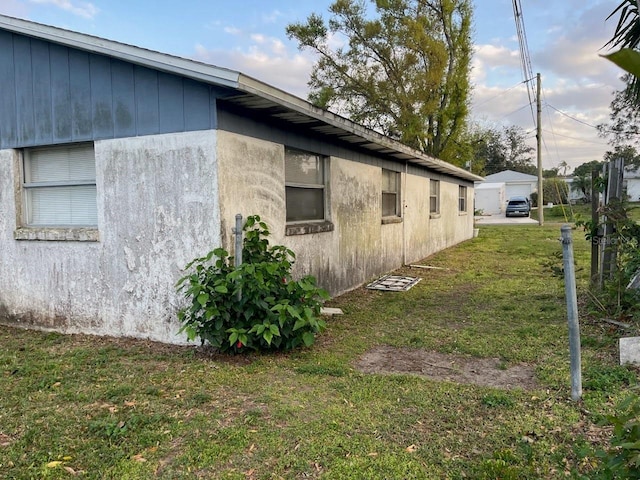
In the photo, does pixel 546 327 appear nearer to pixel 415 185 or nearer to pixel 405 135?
pixel 415 185

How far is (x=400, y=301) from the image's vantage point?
6.76 meters

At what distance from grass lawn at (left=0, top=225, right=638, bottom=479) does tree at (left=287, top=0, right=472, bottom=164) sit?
16.7 m

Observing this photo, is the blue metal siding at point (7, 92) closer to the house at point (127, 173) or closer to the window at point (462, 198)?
the house at point (127, 173)

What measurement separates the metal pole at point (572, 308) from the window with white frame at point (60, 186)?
4.77 metres

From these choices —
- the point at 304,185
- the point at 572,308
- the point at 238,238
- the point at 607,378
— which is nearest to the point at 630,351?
the point at 607,378

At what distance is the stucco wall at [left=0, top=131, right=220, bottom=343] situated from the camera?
4523 mm

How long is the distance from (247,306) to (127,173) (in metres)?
2.02

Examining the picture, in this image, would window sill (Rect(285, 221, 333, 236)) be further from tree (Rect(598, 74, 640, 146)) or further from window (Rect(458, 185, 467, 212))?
tree (Rect(598, 74, 640, 146))

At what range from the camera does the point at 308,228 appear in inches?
244

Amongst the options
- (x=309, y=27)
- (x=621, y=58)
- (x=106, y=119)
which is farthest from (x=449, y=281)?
(x=309, y=27)

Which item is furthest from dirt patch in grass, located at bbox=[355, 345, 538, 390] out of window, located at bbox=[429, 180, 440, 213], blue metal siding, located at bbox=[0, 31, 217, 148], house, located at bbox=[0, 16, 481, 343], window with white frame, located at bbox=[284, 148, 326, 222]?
window, located at bbox=[429, 180, 440, 213]

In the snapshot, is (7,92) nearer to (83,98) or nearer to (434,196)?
(83,98)

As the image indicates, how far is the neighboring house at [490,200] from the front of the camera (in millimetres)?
39844

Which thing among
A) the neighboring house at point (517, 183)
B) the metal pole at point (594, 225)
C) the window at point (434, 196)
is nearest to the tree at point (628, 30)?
the metal pole at point (594, 225)
